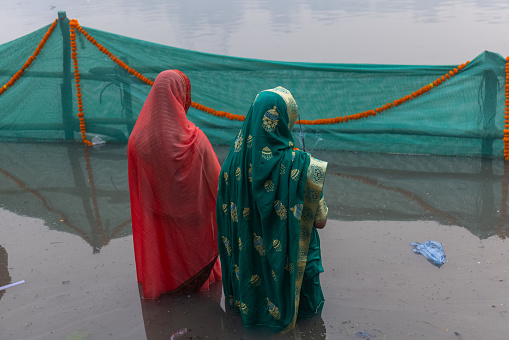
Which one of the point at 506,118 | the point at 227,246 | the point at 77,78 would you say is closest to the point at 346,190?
the point at 506,118

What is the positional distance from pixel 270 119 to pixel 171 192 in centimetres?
94

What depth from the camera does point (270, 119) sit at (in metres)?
2.80

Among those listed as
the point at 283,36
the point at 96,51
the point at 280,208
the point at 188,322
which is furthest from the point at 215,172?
the point at 283,36

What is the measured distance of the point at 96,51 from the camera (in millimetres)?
6664

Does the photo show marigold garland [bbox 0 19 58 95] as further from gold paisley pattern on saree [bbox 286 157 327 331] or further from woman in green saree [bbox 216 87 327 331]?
gold paisley pattern on saree [bbox 286 157 327 331]

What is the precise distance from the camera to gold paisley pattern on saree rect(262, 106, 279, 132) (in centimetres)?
280

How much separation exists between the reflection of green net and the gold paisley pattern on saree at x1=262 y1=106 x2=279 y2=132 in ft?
11.2

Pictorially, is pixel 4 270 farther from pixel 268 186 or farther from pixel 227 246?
Answer: pixel 268 186

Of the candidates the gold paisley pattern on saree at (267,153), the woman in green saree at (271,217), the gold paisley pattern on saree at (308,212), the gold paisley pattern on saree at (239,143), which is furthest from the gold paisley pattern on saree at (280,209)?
the gold paisley pattern on saree at (239,143)

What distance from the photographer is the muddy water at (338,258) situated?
3.30 metres

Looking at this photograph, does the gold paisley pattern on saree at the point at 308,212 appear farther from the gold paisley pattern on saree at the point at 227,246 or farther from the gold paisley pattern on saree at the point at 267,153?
the gold paisley pattern on saree at the point at 227,246

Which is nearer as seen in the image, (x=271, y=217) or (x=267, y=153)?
(x=267, y=153)

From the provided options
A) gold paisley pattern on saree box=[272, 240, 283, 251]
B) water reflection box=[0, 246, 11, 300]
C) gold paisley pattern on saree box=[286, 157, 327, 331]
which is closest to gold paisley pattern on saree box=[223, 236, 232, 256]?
gold paisley pattern on saree box=[272, 240, 283, 251]

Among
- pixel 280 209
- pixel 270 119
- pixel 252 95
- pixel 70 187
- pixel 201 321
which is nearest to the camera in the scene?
pixel 270 119
